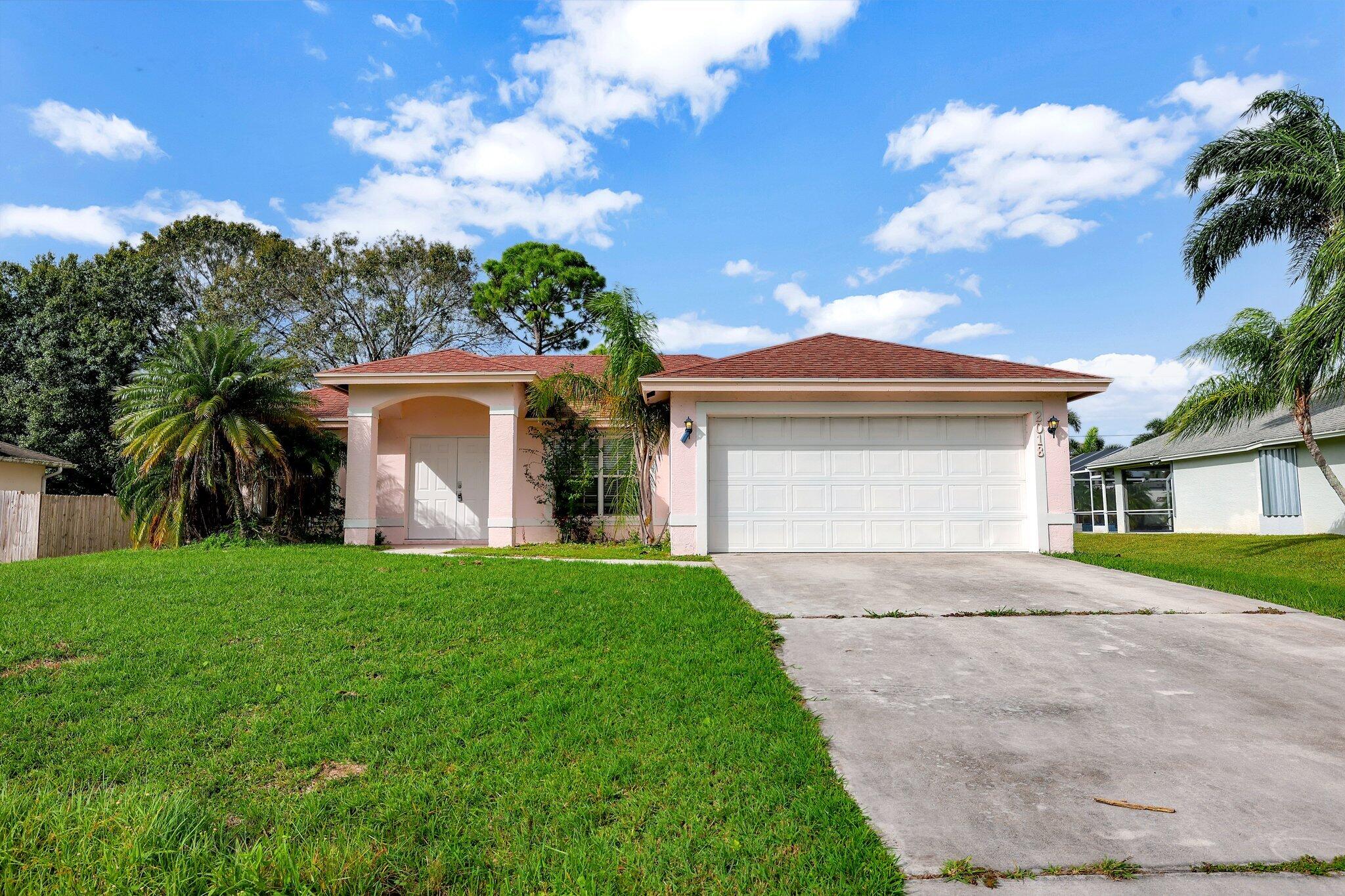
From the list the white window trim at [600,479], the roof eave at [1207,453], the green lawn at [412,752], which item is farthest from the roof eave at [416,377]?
the roof eave at [1207,453]

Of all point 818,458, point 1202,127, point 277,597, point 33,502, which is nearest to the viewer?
point 277,597

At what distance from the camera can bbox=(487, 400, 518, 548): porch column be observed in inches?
503

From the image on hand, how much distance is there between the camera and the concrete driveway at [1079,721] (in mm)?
2840

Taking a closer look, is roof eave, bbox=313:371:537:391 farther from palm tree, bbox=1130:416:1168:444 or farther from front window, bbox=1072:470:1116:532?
palm tree, bbox=1130:416:1168:444

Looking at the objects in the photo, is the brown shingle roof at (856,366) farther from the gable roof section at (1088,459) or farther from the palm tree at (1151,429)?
the palm tree at (1151,429)

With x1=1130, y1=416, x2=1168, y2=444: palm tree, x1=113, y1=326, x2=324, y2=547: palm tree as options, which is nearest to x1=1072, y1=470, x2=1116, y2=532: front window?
x1=1130, y1=416, x2=1168, y2=444: palm tree

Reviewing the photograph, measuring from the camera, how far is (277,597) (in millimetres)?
6641

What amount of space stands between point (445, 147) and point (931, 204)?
1028cm

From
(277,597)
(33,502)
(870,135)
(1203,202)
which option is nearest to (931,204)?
(870,135)

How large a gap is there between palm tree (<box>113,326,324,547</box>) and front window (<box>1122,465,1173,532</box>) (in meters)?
24.1

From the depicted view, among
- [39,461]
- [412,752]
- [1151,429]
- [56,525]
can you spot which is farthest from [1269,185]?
[1151,429]

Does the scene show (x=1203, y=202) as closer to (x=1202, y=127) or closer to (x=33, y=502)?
(x=1202, y=127)

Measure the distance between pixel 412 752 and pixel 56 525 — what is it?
14140mm

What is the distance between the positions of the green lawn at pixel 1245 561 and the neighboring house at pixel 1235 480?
0.70 meters
